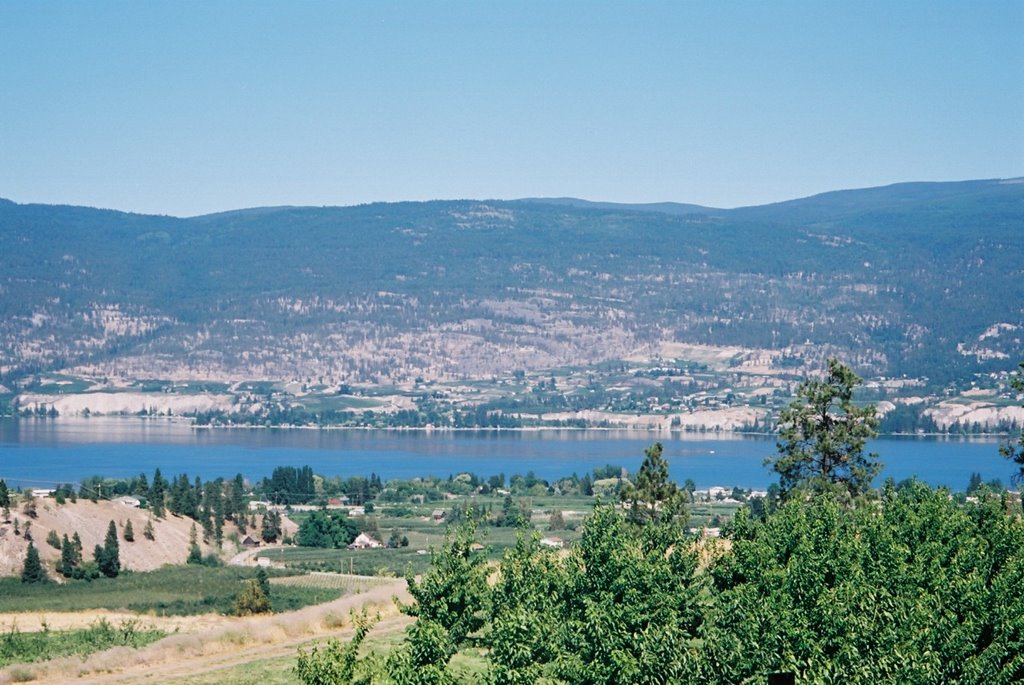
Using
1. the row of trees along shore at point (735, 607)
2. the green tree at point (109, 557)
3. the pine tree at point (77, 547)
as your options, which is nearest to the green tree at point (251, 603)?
the row of trees along shore at point (735, 607)

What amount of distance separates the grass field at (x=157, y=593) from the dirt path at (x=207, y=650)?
7.83 meters

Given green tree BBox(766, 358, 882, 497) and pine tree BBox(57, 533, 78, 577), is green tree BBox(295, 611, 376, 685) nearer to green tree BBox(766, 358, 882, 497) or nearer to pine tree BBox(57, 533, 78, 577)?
green tree BBox(766, 358, 882, 497)

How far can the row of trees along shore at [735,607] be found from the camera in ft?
94.5

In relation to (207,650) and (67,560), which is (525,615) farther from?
(67,560)

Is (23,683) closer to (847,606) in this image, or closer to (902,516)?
(847,606)

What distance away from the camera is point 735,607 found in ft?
107

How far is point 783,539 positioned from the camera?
4262 centimetres

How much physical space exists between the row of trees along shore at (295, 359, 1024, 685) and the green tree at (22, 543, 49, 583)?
4144 cm

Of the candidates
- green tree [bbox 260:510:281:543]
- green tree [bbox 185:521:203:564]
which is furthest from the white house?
green tree [bbox 185:521:203:564]

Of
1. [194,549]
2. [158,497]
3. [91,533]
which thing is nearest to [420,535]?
[158,497]

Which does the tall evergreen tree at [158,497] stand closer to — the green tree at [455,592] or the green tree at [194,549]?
the green tree at [194,549]

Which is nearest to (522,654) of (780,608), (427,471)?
(780,608)

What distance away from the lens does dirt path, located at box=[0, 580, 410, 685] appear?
130ft

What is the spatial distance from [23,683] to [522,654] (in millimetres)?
16707
